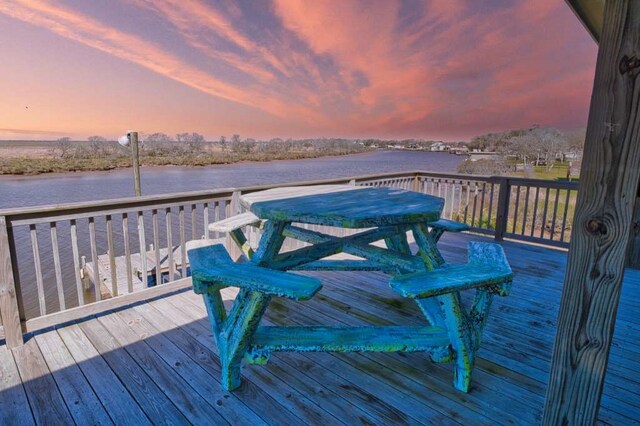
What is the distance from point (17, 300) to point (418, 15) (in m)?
10.5

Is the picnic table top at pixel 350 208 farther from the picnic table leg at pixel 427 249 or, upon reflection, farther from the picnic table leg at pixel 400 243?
the picnic table leg at pixel 400 243

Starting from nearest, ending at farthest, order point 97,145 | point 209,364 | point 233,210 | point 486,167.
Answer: point 209,364
point 233,210
point 97,145
point 486,167

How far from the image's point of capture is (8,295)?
2139 mm

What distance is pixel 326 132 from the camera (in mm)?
20969

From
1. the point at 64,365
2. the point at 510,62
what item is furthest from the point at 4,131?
the point at 510,62

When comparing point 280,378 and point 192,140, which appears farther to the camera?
point 192,140

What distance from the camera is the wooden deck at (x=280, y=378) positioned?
62.1 inches

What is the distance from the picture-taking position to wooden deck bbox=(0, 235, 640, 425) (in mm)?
1577

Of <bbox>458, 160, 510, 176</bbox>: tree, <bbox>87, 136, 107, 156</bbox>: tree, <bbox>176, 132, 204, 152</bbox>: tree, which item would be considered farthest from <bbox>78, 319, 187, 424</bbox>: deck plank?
<bbox>458, 160, 510, 176</bbox>: tree

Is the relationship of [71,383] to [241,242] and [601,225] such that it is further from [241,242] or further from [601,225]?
[601,225]

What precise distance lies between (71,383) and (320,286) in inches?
61.1

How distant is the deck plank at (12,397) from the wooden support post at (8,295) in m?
0.15

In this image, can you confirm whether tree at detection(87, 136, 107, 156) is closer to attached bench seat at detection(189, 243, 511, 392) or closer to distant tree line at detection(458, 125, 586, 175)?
attached bench seat at detection(189, 243, 511, 392)

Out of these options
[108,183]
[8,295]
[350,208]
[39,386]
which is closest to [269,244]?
[350,208]
